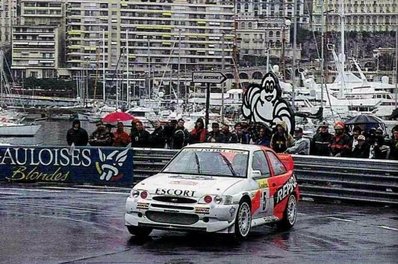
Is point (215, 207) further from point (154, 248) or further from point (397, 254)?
point (397, 254)

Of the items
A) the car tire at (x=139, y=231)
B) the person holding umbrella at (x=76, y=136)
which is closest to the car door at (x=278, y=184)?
Result: the car tire at (x=139, y=231)

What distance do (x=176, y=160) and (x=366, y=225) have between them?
3.76 meters

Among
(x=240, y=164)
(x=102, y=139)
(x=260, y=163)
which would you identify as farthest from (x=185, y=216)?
(x=102, y=139)

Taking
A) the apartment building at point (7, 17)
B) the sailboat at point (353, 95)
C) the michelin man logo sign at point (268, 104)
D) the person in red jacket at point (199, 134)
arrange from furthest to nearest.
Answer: the apartment building at point (7, 17) → the sailboat at point (353, 95) → the michelin man logo sign at point (268, 104) → the person in red jacket at point (199, 134)

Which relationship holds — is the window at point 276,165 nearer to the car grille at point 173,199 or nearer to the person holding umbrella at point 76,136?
the car grille at point 173,199

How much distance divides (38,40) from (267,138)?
93.9 metres

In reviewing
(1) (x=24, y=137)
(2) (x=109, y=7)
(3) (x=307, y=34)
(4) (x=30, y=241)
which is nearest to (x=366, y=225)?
(4) (x=30, y=241)

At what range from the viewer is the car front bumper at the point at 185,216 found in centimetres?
1347

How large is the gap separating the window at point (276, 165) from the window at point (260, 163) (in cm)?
24

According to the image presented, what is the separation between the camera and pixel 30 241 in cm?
1362

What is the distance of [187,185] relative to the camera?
13766mm

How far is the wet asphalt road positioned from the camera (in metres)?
12.4

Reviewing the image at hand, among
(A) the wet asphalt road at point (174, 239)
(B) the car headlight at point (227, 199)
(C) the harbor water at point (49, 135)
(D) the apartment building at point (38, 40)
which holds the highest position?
(D) the apartment building at point (38, 40)

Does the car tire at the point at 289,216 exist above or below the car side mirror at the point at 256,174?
below
